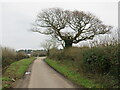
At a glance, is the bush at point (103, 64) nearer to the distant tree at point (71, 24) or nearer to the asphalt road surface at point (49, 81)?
the asphalt road surface at point (49, 81)

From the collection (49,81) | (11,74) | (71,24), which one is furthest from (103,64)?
(71,24)

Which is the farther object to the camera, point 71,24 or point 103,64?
point 71,24

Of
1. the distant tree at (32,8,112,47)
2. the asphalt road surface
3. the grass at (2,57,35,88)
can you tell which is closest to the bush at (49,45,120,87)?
the asphalt road surface

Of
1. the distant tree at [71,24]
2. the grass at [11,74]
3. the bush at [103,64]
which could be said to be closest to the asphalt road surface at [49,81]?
the grass at [11,74]

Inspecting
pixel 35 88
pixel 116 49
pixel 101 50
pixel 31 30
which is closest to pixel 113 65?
pixel 116 49

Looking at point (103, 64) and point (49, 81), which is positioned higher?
point (103, 64)

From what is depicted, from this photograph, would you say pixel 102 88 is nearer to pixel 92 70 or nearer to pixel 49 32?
pixel 92 70

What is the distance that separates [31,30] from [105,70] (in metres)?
30.0

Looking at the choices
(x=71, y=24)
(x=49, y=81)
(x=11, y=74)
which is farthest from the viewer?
(x=71, y=24)

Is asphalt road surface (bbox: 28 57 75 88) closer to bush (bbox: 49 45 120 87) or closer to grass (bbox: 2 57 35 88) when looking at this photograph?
grass (bbox: 2 57 35 88)

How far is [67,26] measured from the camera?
38500 mm

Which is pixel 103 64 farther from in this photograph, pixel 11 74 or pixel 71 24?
pixel 71 24

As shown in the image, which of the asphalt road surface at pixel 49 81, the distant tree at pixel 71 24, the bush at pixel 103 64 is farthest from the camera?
the distant tree at pixel 71 24

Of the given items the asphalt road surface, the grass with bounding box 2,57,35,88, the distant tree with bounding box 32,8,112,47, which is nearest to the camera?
the asphalt road surface
